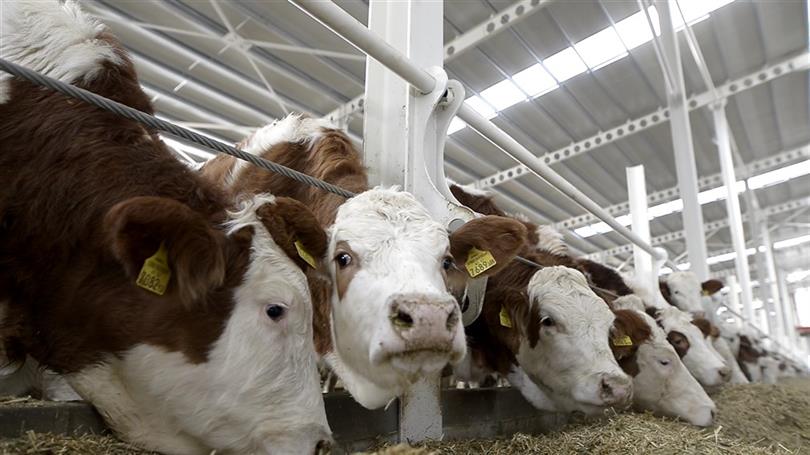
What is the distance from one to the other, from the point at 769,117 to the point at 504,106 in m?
6.61

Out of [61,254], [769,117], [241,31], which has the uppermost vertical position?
[769,117]

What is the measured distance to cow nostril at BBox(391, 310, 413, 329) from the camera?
5.90 ft

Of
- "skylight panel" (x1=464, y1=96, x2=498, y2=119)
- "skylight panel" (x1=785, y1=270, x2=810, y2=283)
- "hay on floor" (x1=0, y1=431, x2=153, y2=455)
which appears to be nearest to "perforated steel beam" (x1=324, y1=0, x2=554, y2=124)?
"skylight panel" (x1=464, y1=96, x2=498, y2=119)

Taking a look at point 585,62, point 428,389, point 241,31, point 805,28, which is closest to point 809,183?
point 805,28

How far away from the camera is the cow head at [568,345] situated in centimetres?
322

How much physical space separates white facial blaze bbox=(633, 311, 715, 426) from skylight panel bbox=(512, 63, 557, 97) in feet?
20.6

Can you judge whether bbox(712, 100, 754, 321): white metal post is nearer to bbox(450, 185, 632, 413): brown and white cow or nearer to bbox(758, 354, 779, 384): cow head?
bbox(758, 354, 779, 384): cow head

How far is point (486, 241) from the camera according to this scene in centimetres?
256

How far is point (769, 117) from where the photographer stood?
1293 cm

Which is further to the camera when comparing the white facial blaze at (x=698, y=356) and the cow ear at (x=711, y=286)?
the cow ear at (x=711, y=286)

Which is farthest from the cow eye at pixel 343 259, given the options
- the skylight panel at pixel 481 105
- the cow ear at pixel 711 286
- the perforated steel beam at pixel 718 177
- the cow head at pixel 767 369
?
the perforated steel beam at pixel 718 177

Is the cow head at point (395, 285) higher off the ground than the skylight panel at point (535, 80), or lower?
lower

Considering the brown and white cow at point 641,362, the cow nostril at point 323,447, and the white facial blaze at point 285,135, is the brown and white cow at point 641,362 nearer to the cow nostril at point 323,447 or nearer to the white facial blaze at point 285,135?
the white facial blaze at point 285,135

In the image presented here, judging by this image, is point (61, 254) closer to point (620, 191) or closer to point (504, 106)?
point (504, 106)
